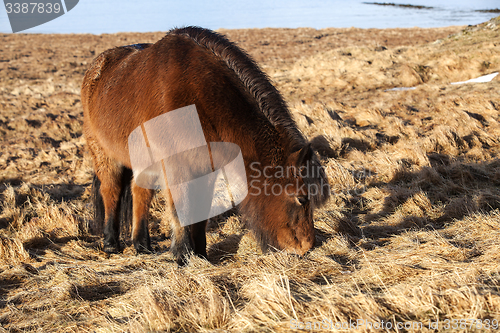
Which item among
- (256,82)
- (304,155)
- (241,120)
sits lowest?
(304,155)

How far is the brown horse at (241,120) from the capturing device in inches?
111

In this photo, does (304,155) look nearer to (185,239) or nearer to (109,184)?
(185,239)

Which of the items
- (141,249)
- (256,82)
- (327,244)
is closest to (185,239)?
(141,249)

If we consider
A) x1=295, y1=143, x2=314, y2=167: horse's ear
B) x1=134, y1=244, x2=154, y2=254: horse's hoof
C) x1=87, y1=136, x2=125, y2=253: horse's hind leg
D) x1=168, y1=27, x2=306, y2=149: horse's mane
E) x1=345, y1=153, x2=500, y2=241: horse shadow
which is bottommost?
x1=134, y1=244, x2=154, y2=254: horse's hoof

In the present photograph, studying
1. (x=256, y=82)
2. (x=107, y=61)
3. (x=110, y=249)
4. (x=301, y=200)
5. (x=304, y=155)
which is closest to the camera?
(x=304, y=155)

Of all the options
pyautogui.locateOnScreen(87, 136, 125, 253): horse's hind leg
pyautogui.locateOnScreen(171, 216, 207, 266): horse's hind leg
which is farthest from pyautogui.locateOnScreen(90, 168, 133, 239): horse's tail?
pyautogui.locateOnScreen(171, 216, 207, 266): horse's hind leg

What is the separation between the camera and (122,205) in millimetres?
4480

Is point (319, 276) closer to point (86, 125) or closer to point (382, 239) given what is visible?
point (382, 239)

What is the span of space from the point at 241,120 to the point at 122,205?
2.46 metres

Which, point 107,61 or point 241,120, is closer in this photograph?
point 241,120

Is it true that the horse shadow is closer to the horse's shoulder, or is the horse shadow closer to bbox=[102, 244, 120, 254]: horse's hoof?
bbox=[102, 244, 120, 254]: horse's hoof

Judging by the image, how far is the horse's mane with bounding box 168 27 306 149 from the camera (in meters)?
2.90

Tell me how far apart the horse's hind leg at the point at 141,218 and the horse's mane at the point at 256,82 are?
6.39ft

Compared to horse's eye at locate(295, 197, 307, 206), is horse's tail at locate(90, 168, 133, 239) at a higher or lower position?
lower
